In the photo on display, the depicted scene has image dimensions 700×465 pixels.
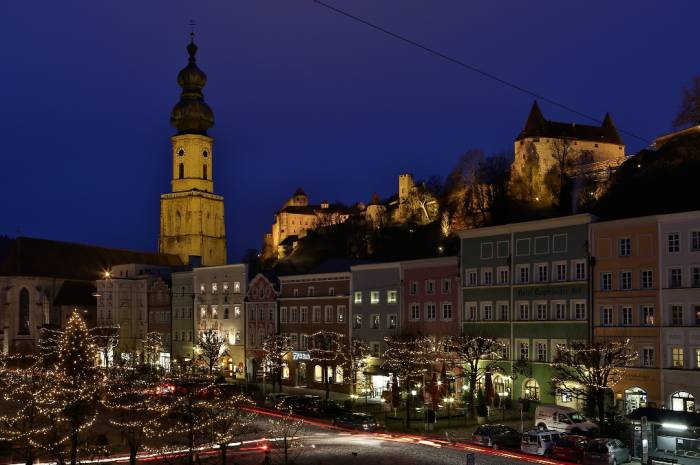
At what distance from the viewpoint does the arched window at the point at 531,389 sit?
52.6 m

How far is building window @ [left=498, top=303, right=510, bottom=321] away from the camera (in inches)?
2185

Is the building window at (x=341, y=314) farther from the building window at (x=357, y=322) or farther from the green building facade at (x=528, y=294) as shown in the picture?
the green building facade at (x=528, y=294)

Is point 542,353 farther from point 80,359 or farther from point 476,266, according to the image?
point 80,359

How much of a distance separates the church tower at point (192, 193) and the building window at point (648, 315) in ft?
262

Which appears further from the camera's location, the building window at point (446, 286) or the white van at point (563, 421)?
the building window at point (446, 286)

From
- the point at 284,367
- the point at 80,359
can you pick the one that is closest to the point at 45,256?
the point at 284,367

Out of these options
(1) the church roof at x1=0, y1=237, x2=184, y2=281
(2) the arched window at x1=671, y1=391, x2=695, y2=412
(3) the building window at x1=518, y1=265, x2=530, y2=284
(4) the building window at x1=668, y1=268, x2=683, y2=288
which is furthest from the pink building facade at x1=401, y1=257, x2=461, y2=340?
(1) the church roof at x1=0, y1=237, x2=184, y2=281

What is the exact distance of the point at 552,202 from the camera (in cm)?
11394

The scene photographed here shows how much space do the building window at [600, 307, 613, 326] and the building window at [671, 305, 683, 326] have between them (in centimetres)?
374

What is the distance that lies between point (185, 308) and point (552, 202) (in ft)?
170

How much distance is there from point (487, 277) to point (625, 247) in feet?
33.9

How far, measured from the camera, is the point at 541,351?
52.9m

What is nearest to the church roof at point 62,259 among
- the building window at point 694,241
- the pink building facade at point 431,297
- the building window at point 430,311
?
the pink building facade at point 431,297

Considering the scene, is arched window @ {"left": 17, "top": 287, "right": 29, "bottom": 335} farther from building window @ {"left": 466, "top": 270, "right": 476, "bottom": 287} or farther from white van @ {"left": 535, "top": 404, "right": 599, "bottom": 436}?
white van @ {"left": 535, "top": 404, "right": 599, "bottom": 436}
